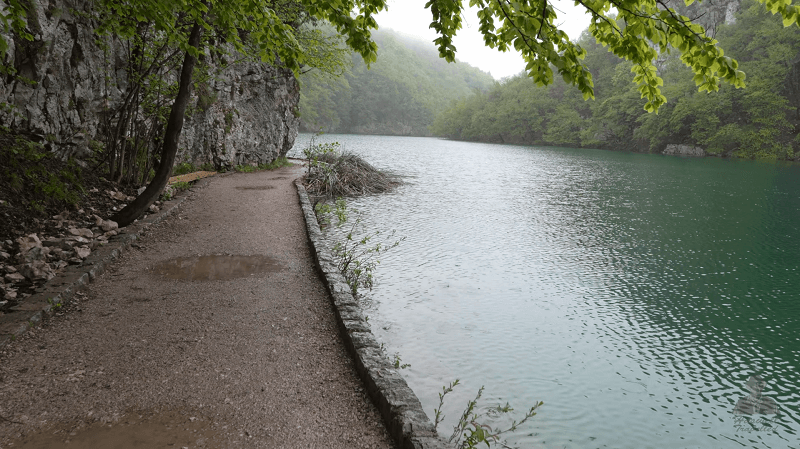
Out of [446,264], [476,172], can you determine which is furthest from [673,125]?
[446,264]

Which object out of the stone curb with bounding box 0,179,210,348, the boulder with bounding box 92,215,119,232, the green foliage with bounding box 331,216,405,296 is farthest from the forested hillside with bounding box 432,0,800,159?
the stone curb with bounding box 0,179,210,348

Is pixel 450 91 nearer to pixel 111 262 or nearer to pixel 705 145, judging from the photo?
pixel 705 145

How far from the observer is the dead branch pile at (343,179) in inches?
642

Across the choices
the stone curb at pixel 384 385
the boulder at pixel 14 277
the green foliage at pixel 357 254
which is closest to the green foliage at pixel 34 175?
the boulder at pixel 14 277

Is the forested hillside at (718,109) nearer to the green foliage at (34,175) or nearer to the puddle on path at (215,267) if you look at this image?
the puddle on path at (215,267)

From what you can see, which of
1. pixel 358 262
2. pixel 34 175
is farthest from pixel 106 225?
pixel 358 262

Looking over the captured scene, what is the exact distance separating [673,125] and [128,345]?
2184 inches

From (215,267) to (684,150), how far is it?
174ft

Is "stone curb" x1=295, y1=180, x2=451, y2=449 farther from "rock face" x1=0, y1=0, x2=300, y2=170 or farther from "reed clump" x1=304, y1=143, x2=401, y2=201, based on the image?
"reed clump" x1=304, y1=143, x2=401, y2=201

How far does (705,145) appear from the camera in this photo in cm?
4725

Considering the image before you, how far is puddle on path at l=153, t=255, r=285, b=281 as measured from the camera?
→ 620cm

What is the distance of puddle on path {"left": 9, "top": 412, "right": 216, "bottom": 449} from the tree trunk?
5.05 m
